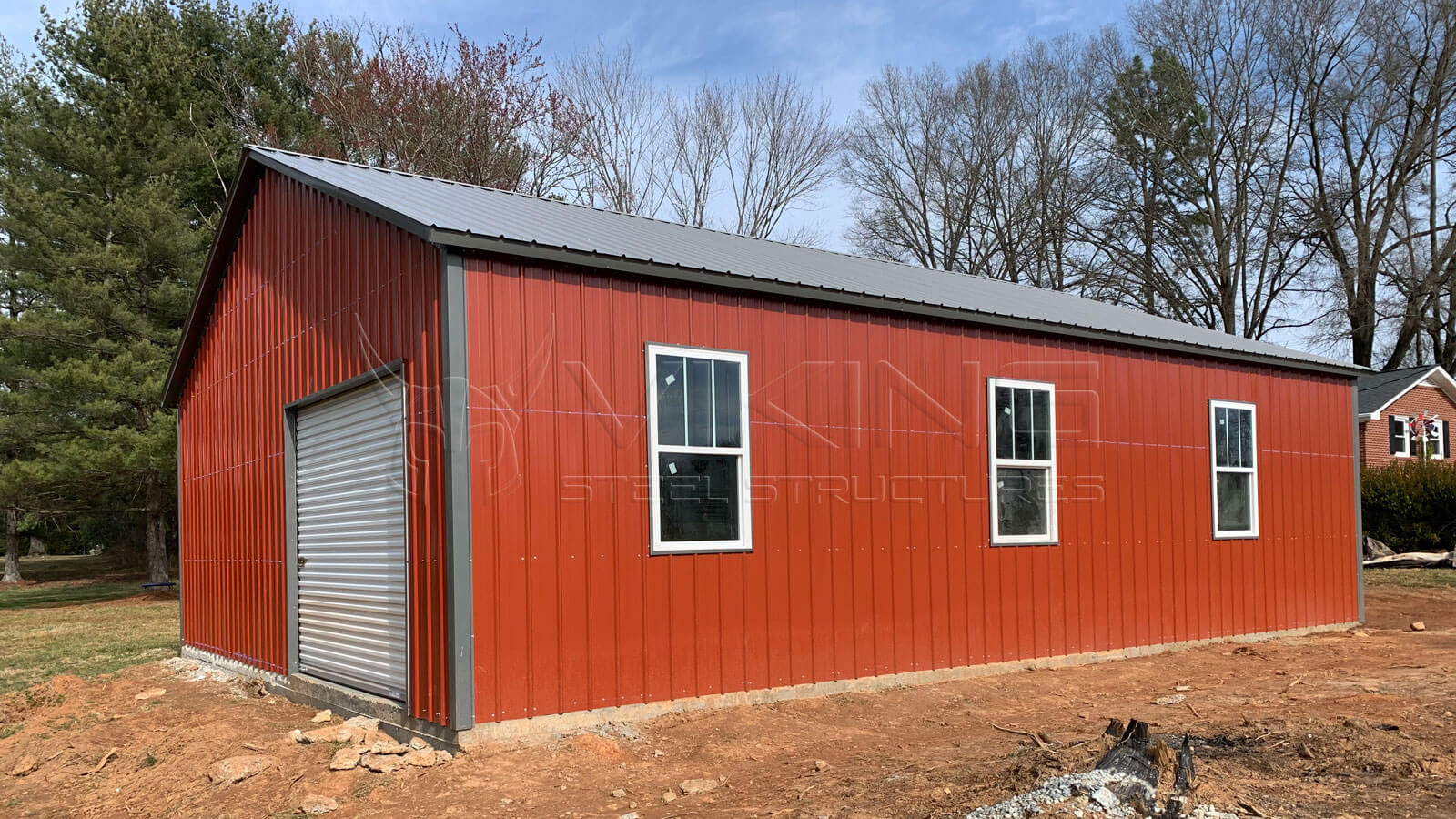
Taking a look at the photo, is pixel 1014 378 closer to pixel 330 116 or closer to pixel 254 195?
pixel 254 195

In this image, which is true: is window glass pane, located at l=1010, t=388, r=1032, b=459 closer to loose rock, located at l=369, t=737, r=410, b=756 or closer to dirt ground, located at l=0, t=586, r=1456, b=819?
dirt ground, located at l=0, t=586, r=1456, b=819

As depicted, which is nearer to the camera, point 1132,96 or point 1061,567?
point 1061,567

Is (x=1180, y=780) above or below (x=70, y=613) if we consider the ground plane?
above

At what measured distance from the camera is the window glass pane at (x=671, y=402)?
7980 mm

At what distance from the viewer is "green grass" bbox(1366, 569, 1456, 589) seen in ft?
63.5

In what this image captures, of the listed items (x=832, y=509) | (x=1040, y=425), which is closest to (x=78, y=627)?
(x=832, y=509)

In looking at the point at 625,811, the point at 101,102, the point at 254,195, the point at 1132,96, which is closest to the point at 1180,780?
the point at 625,811

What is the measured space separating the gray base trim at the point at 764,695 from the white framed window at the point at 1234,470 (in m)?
1.34

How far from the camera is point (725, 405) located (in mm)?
8336

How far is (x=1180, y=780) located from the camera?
16.7 ft

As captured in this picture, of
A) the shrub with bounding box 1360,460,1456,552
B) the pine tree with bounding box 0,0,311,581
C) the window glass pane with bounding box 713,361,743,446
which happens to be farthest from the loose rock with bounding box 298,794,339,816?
the shrub with bounding box 1360,460,1456,552

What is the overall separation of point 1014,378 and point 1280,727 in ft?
14.3

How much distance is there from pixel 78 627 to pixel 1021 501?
15.0m

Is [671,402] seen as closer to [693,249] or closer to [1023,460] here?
[693,249]
